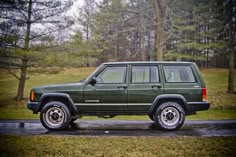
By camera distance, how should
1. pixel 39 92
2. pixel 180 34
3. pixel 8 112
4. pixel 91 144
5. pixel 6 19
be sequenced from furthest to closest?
1. pixel 180 34
2. pixel 39 92
3. pixel 8 112
4. pixel 6 19
5. pixel 91 144

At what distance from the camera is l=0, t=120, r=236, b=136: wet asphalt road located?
139 inches

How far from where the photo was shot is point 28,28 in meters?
3.75

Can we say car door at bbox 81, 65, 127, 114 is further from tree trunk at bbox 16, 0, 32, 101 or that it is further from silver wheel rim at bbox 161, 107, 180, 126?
tree trunk at bbox 16, 0, 32, 101

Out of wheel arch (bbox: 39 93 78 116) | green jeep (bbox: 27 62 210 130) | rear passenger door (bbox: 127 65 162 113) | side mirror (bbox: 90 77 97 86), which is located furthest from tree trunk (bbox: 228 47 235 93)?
wheel arch (bbox: 39 93 78 116)

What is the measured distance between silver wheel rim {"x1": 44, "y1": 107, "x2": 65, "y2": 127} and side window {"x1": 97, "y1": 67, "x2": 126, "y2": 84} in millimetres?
745

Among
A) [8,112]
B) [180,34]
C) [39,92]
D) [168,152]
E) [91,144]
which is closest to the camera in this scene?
[168,152]

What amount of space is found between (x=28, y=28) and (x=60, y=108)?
1.26 m

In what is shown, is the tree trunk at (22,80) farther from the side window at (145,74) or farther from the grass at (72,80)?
the side window at (145,74)

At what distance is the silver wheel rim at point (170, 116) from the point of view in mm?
3830

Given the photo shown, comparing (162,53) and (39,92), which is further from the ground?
(162,53)

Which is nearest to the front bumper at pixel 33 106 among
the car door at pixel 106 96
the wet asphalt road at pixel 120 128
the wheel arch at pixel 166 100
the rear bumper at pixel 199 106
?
the wet asphalt road at pixel 120 128

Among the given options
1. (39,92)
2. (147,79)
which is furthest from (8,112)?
(147,79)

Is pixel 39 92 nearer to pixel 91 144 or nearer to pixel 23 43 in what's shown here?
pixel 23 43

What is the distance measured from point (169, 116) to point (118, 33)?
5.15ft
